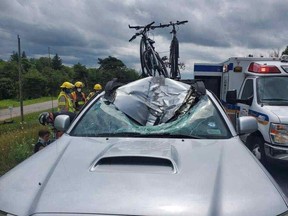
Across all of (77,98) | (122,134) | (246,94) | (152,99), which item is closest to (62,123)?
(122,134)

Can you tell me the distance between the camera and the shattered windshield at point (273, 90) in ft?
25.1

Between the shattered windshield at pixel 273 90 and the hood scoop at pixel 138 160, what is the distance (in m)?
5.19

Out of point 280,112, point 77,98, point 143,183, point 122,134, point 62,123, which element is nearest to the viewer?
point 143,183

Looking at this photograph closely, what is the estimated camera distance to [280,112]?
22.9ft

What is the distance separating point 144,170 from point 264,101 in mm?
5692

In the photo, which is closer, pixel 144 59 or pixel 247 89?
pixel 247 89

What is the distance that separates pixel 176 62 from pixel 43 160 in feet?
41.0

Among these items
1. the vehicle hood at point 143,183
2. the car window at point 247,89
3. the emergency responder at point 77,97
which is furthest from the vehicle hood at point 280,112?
the emergency responder at point 77,97

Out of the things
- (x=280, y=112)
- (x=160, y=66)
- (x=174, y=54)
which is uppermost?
(x=174, y=54)

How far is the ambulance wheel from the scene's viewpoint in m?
7.32

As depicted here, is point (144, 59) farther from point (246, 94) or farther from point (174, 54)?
point (246, 94)

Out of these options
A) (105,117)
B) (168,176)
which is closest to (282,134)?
(105,117)

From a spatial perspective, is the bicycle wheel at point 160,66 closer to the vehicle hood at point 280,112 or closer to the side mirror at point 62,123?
the vehicle hood at point 280,112

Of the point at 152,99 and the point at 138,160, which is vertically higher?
the point at 152,99
